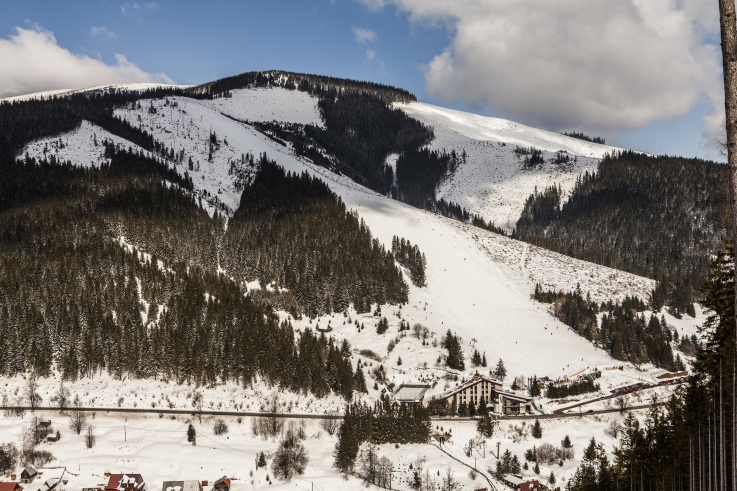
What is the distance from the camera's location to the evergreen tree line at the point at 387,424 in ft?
211

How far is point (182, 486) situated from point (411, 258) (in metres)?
91.2

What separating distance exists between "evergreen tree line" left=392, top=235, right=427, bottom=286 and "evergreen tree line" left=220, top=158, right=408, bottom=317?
6.33m

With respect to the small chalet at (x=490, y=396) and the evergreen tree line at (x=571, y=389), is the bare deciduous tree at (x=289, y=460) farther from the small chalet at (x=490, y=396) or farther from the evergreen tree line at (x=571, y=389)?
the evergreen tree line at (x=571, y=389)

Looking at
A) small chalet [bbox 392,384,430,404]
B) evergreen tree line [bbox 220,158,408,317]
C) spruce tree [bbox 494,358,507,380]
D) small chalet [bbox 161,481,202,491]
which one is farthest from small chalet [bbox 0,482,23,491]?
spruce tree [bbox 494,358,507,380]

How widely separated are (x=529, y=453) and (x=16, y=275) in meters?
96.6

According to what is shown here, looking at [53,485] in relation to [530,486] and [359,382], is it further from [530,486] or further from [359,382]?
[530,486]

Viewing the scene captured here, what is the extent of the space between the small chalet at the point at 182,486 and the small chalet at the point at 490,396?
37980 millimetres

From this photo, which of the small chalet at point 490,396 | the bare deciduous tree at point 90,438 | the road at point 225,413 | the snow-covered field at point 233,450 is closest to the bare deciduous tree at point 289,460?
the snow-covered field at point 233,450

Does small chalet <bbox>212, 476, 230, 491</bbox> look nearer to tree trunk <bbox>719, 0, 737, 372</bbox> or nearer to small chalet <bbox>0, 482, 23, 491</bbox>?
small chalet <bbox>0, 482, 23, 491</bbox>

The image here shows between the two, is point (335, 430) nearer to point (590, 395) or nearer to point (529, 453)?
point (529, 453)

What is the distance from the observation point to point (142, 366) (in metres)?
76.0

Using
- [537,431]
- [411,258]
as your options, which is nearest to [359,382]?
[537,431]

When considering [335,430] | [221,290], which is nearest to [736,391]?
[335,430]

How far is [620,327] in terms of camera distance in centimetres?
10962
